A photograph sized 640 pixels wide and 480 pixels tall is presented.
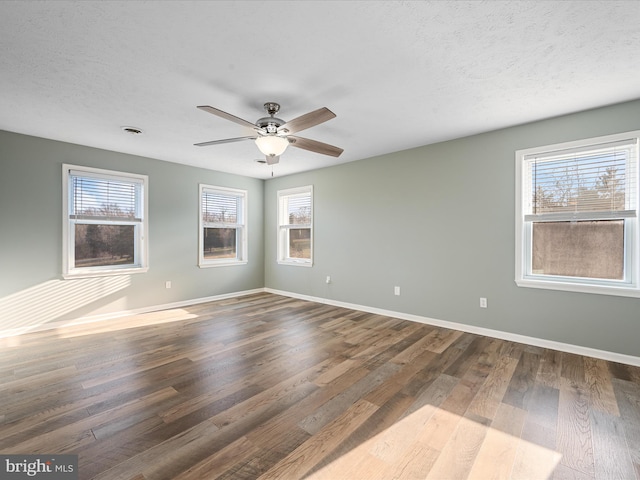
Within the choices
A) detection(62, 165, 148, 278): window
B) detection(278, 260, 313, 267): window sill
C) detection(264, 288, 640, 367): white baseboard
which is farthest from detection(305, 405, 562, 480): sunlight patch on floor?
detection(62, 165, 148, 278): window

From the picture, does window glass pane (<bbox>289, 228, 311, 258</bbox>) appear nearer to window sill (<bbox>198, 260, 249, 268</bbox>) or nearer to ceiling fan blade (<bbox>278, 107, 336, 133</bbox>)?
window sill (<bbox>198, 260, 249, 268</bbox>)

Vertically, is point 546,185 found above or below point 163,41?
below

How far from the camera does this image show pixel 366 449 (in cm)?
172

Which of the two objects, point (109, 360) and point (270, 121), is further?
point (109, 360)

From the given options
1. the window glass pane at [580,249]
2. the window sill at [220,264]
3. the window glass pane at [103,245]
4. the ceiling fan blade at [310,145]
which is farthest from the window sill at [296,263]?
the window glass pane at [580,249]

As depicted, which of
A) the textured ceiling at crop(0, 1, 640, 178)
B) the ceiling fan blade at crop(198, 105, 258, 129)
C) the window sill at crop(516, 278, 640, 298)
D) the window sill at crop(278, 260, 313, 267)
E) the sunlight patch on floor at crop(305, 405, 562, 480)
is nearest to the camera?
the sunlight patch on floor at crop(305, 405, 562, 480)

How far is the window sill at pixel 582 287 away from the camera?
9.39ft

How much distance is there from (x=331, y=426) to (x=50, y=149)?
476 cm

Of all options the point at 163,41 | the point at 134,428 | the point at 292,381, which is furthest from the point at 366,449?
the point at 163,41

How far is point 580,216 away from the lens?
10.3ft

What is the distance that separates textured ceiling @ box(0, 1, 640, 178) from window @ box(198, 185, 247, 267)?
224 centimetres

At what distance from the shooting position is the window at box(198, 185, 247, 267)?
5.61 m

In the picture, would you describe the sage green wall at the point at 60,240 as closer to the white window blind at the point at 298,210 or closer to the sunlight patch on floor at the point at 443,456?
the white window blind at the point at 298,210

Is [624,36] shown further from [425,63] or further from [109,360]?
[109,360]
